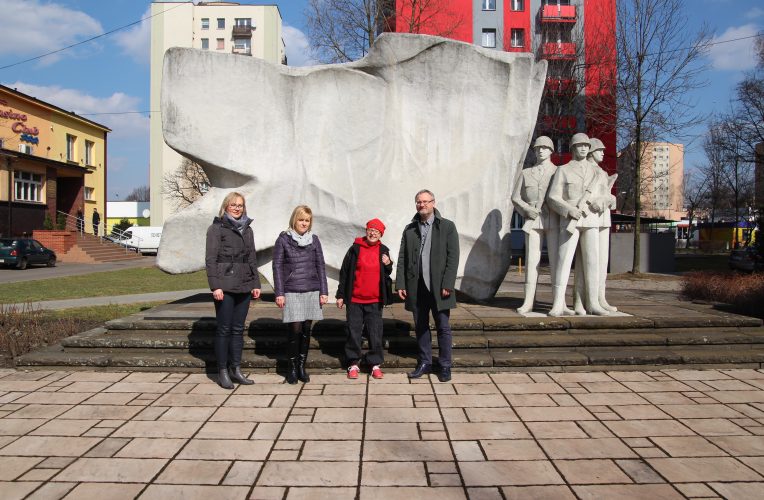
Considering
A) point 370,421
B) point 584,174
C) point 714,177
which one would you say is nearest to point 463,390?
point 370,421

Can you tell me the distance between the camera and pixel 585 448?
12.2 feet

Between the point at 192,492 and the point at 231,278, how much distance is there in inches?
91.6

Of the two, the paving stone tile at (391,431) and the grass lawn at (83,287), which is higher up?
the paving stone tile at (391,431)

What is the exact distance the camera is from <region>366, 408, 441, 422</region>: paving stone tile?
4.31 metres

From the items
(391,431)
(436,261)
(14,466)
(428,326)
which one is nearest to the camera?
(14,466)

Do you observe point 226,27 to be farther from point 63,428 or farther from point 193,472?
point 193,472

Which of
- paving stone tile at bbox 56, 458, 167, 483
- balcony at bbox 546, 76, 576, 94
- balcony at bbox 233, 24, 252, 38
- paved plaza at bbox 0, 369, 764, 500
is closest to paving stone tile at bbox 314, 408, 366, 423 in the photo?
paved plaza at bbox 0, 369, 764, 500

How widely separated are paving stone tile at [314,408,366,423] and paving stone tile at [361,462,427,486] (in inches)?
33.6

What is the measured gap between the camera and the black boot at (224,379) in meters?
5.15

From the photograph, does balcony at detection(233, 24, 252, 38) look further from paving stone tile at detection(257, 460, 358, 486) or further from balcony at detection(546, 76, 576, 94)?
paving stone tile at detection(257, 460, 358, 486)

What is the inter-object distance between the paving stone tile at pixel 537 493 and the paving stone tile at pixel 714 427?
1.53m

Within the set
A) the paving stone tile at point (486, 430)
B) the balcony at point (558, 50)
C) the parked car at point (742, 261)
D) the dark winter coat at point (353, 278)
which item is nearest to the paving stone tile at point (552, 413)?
the paving stone tile at point (486, 430)

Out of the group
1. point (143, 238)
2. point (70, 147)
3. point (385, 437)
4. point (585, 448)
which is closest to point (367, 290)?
point (385, 437)

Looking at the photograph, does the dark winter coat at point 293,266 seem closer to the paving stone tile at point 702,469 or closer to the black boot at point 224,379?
the black boot at point 224,379
